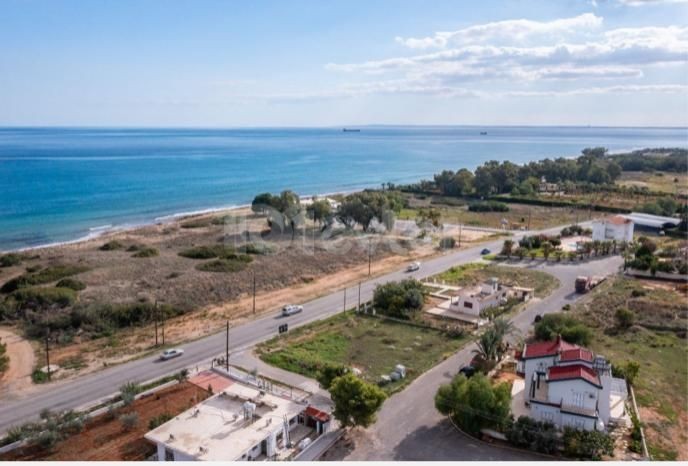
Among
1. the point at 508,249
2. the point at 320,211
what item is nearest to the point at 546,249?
the point at 508,249

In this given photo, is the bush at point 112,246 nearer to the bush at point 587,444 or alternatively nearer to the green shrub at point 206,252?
the green shrub at point 206,252

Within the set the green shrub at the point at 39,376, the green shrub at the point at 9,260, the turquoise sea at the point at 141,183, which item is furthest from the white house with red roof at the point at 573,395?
the turquoise sea at the point at 141,183

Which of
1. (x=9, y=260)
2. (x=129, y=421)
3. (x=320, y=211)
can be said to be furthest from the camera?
(x=320, y=211)

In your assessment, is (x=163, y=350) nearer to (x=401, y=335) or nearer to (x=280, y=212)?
(x=401, y=335)

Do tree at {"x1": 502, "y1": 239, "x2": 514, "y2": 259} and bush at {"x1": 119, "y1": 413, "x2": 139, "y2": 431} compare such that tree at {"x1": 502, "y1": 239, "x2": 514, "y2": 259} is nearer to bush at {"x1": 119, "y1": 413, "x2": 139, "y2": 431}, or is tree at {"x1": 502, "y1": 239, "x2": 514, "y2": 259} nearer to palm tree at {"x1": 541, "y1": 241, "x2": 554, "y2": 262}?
palm tree at {"x1": 541, "y1": 241, "x2": 554, "y2": 262}

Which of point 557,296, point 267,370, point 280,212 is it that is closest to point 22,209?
point 280,212

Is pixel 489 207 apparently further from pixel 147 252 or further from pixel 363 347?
pixel 363 347
